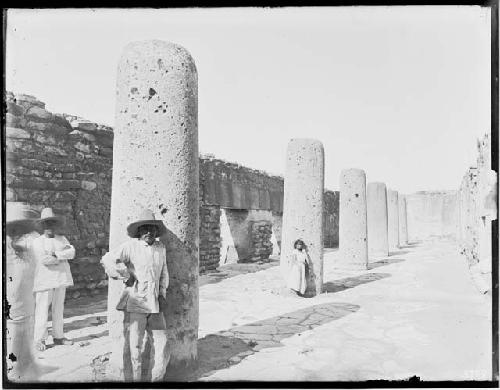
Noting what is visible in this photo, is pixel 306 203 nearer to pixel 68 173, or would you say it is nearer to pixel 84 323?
pixel 68 173

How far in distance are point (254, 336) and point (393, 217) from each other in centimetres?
1677

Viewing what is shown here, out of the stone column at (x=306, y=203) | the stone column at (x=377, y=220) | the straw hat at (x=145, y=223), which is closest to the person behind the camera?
the straw hat at (x=145, y=223)

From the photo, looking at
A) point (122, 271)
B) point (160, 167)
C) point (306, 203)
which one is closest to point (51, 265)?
point (122, 271)

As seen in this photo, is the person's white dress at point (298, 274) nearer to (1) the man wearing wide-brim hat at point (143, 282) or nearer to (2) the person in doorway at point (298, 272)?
(2) the person in doorway at point (298, 272)

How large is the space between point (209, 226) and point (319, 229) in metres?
4.06

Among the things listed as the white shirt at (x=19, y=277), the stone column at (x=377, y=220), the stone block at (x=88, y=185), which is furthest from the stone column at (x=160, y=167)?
the stone column at (x=377, y=220)

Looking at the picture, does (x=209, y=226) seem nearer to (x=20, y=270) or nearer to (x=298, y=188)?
(x=298, y=188)

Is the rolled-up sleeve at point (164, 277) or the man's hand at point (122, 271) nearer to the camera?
the man's hand at point (122, 271)

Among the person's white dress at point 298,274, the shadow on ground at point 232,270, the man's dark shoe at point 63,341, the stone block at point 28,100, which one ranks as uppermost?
the stone block at point 28,100

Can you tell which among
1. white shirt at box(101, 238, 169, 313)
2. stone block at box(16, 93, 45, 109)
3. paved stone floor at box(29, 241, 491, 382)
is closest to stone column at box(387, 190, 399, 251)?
paved stone floor at box(29, 241, 491, 382)

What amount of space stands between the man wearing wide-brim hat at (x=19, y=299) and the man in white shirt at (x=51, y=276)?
0.86 m

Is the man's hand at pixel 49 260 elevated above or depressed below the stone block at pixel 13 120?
below

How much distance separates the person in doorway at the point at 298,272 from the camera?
7.94 meters

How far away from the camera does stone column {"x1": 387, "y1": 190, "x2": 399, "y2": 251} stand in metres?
20.5
